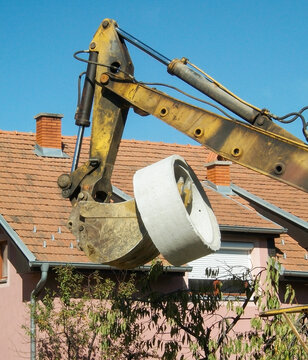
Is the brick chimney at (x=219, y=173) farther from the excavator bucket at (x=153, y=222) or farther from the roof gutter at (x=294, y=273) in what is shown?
the excavator bucket at (x=153, y=222)

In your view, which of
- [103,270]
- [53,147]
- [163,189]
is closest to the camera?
[163,189]

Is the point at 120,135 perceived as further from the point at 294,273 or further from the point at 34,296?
the point at 294,273

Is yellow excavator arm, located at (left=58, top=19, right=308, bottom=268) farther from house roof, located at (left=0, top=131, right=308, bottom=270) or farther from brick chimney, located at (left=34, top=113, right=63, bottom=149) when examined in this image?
brick chimney, located at (left=34, top=113, right=63, bottom=149)

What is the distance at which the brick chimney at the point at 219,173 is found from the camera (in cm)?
2264

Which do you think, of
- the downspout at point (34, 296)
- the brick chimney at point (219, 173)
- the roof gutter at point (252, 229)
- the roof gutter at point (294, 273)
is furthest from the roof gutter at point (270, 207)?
the downspout at point (34, 296)

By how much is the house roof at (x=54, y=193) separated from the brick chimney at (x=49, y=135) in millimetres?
212

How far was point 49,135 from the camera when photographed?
21.8 m

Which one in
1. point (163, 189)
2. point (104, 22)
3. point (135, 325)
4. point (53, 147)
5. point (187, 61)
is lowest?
point (135, 325)

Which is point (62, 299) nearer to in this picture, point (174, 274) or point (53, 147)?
point (174, 274)

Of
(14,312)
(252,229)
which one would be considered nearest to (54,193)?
(14,312)

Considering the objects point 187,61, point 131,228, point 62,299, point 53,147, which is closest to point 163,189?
point 131,228

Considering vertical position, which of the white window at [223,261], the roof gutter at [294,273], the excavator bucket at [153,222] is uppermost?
the white window at [223,261]

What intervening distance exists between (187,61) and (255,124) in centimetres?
105

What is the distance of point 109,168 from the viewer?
9414mm
